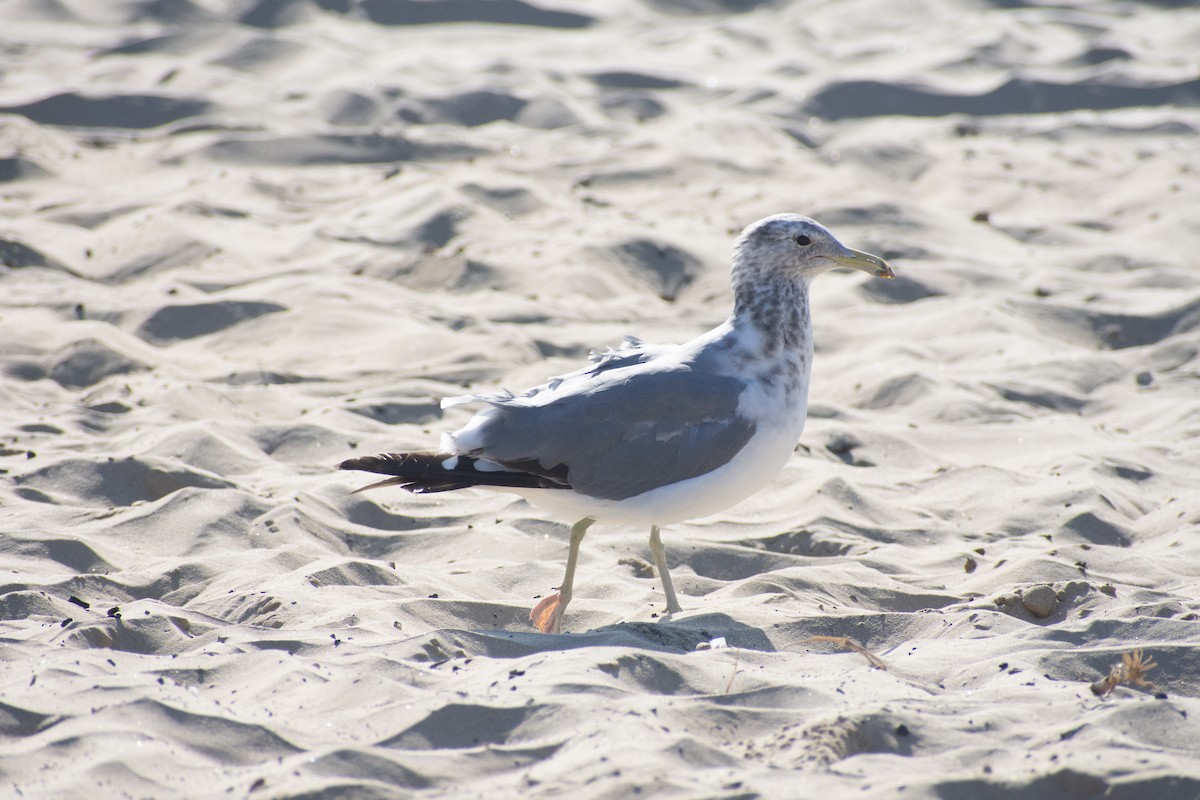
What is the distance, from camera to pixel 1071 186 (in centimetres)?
941

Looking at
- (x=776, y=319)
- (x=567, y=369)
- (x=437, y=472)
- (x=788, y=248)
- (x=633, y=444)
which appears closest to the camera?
(x=437, y=472)

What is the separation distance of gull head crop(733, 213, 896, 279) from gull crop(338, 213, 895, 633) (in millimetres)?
348

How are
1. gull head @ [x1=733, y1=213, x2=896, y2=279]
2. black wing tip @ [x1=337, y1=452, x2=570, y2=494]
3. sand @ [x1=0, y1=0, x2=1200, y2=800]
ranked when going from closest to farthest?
sand @ [x1=0, y1=0, x2=1200, y2=800], black wing tip @ [x1=337, y1=452, x2=570, y2=494], gull head @ [x1=733, y1=213, x2=896, y2=279]

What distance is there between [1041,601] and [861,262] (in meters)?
1.43

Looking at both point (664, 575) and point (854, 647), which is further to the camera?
point (664, 575)

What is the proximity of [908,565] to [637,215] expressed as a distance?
4292 mm

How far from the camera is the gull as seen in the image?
14.0 ft

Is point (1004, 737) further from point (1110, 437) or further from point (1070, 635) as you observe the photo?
point (1110, 437)

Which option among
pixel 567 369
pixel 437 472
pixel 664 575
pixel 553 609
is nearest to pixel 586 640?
pixel 553 609

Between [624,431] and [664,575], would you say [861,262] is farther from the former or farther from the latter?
[664,575]

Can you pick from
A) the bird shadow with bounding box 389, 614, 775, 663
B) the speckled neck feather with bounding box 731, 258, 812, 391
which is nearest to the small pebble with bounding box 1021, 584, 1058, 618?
the bird shadow with bounding box 389, 614, 775, 663

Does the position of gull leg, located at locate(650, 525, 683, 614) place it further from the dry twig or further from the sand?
the dry twig

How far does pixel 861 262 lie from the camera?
5004mm

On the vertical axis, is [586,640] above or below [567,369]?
above
